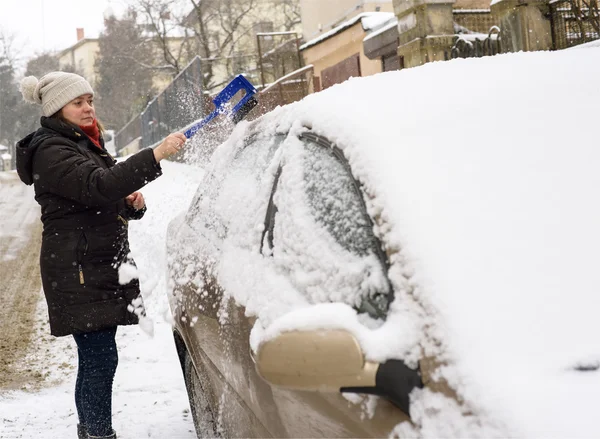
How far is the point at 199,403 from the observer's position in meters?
3.55

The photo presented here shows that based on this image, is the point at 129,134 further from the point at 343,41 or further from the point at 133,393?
the point at 133,393

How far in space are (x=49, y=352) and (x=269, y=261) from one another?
4.43m

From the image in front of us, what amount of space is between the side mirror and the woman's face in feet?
7.23

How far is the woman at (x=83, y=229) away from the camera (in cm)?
331

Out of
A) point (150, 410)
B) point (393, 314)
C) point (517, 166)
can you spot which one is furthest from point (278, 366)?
point (150, 410)

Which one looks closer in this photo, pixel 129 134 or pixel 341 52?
pixel 341 52

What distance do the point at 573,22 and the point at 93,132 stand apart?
23.2 ft

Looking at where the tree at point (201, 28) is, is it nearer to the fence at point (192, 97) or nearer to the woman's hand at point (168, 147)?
the fence at point (192, 97)

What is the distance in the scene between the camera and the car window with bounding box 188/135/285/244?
279 centimetres

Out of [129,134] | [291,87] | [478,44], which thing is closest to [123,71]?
[129,134]

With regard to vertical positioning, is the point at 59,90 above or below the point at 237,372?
above

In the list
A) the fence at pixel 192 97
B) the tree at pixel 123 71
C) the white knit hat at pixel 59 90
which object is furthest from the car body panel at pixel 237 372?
the tree at pixel 123 71

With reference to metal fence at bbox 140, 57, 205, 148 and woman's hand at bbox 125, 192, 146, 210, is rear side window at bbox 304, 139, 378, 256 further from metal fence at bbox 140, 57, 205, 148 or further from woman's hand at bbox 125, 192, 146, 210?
metal fence at bbox 140, 57, 205, 148

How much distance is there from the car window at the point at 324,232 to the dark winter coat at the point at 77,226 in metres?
1.08
